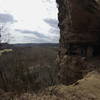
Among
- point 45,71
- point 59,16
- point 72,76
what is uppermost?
point 59,16

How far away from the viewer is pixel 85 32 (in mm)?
18453

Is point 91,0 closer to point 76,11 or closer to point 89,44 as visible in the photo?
point 76,11

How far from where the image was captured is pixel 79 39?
61.1ft

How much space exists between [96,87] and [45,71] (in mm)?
33309

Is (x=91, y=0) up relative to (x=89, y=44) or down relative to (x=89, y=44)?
up

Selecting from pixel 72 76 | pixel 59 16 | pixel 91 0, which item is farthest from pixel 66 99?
pixel 59 16

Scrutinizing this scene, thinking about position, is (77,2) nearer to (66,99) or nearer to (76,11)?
(76,11)

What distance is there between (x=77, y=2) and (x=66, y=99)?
1051 cm

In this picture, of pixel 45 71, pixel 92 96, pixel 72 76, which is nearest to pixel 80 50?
pixel 72 76

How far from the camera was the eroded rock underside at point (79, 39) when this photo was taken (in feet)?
58.5

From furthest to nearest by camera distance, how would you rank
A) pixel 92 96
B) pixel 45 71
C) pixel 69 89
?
pixel 45 71 < pixel 69 89 < pixel 92 96

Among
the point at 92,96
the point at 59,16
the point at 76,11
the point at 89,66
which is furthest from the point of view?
the point at 59,16

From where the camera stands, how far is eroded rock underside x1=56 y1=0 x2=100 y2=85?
702 inches

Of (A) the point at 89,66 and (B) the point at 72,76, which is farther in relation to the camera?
(B) the point at 72,76
